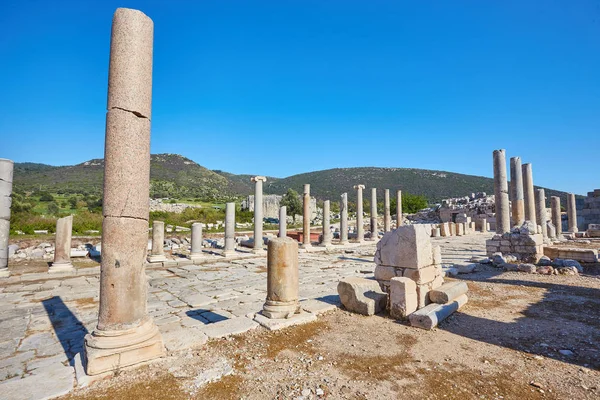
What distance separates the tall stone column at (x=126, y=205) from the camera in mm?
3838

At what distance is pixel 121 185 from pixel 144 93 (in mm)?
1300

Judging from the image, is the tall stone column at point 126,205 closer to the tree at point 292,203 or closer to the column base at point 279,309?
the column base at point 279,309

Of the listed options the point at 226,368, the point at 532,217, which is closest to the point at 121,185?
the point at 226,368

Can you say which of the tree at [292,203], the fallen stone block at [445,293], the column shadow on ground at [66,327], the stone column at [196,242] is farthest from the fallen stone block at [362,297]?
the tree at [292,203]

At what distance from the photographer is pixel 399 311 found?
5555 millimetres

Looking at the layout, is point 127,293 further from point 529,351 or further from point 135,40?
point 529,351

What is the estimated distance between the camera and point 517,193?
14859 mm

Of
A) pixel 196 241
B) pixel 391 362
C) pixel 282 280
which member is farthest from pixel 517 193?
pixel 196 241

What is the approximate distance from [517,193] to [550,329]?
12.0 m

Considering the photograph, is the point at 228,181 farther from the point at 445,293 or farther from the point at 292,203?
the point at 445,293

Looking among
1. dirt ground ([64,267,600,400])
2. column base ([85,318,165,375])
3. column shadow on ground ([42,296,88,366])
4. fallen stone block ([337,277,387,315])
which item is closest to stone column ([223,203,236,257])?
column shadow on ground ([42,296,88,366])

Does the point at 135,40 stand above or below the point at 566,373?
above

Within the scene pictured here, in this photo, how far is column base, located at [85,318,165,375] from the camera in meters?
3.56

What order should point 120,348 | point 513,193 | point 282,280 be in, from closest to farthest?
point 120,348 → point 282,280 → point 513,193
